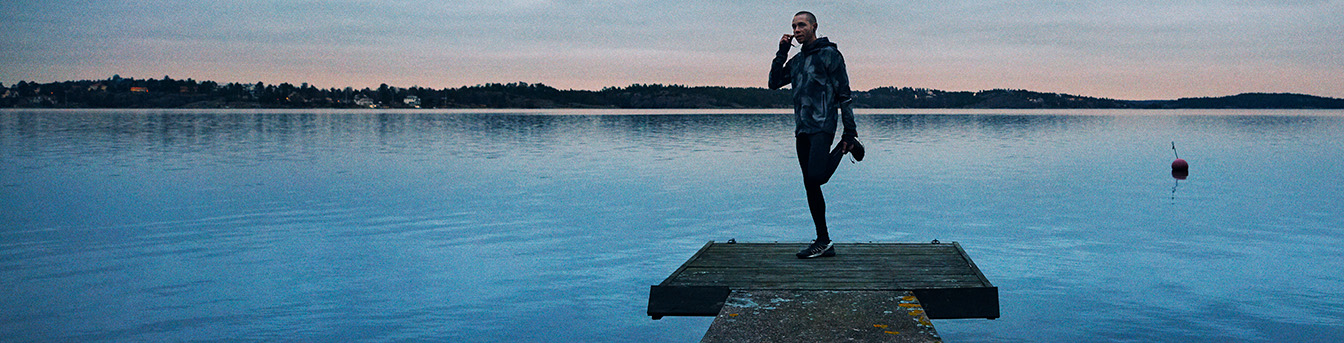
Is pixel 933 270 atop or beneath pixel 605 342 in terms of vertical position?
atop

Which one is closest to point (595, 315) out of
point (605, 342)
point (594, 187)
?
point (605, 342)

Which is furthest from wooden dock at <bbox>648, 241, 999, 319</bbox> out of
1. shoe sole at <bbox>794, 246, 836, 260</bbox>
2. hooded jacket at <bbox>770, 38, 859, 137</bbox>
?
hooded jacket at <bbox>770, 38, 859, 137</bbox>

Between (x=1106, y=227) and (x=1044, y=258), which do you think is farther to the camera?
(x=1106, y=227)

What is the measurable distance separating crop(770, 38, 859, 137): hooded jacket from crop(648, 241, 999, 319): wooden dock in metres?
1.35

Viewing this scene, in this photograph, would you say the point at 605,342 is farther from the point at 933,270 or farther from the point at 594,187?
the point at 594,187

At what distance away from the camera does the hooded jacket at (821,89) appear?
848 cm

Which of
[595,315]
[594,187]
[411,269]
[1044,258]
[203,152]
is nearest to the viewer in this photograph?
[595,315]

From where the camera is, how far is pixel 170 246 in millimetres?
15266

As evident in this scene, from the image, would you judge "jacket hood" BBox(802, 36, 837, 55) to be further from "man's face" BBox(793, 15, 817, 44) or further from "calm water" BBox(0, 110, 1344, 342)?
"calm water" BBox(0, 110, 1344, 342)

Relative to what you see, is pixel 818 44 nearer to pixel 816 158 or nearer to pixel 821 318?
pixel 816 158

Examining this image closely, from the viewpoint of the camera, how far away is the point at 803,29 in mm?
8609

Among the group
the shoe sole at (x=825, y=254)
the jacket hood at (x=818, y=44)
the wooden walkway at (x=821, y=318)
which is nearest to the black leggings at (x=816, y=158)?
the jacket hood at (x=818, y=44)

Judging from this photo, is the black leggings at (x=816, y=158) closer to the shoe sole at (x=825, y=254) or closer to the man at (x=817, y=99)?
the man at (x=817, y=99)

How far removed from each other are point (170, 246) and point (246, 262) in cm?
238
